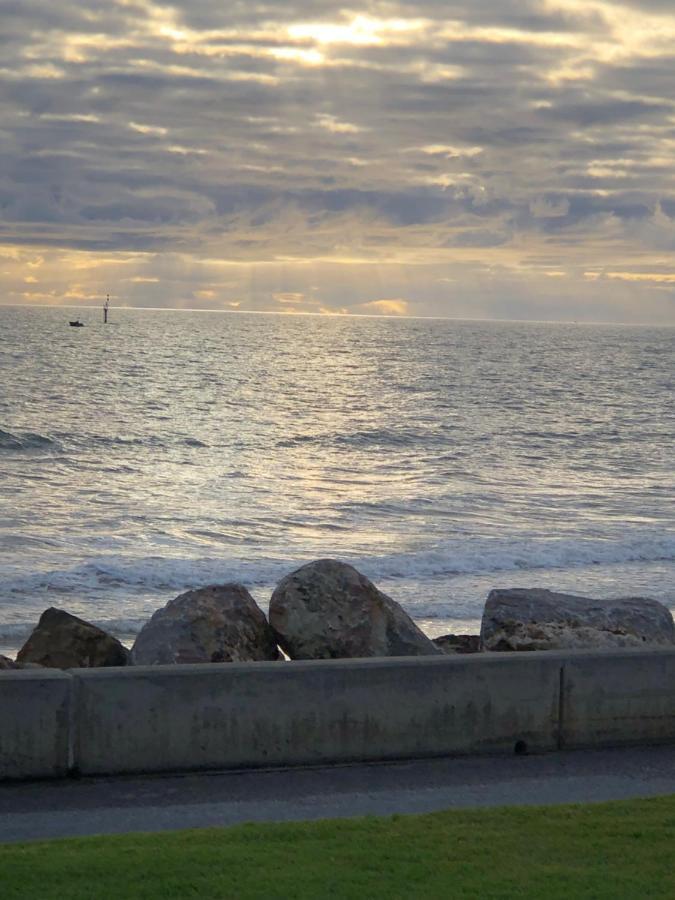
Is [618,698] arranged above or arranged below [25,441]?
above

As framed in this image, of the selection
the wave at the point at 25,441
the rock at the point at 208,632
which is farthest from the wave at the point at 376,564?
the wave at the point at 25,441

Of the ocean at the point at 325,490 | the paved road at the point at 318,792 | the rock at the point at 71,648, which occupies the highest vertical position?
the rock at the point at 71,648

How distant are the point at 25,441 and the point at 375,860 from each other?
112ft

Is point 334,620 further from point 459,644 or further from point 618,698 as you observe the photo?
point 618,698

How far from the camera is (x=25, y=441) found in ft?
123

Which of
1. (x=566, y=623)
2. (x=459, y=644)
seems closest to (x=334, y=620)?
(x=459, y=644)

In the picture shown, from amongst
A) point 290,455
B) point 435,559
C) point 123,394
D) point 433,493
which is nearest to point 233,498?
point 433,493

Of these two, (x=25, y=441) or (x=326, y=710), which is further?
(x=25, y=441)

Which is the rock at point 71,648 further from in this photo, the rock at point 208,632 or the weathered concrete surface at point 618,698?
the weathered concrete surface at point 618,698

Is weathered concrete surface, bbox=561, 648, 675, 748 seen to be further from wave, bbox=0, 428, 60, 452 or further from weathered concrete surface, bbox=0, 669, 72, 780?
wave, bbox=0, 428, 60, 452

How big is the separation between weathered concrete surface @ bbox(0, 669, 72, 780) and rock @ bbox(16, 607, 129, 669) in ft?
6.24

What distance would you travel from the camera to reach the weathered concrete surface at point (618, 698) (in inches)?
275

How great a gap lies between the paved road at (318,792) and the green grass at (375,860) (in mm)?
453

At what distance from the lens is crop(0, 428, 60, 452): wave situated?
36344 millimetres
